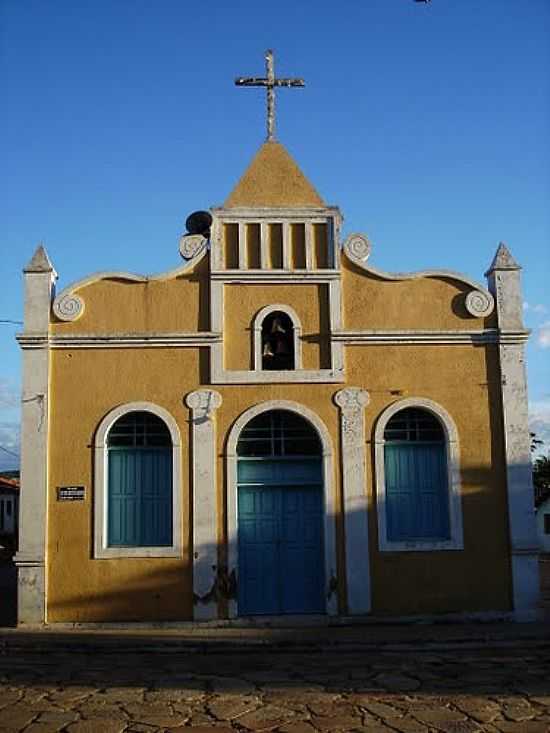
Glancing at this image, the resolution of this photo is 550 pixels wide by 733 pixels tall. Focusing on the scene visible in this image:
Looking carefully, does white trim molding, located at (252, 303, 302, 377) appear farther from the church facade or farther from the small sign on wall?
the small sign on wall

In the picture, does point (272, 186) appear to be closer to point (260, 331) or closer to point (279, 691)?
point (260, 331)

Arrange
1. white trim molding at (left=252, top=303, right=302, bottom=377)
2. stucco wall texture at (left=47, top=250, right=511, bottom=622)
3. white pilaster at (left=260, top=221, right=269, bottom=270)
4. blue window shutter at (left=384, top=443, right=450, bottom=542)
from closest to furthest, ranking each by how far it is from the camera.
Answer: stucco wall texture at (left=47, top=250, right=511, bottom=622) < blue window shutter at (left=384, top=443, right=450, bottom=542) < white trim molding at (left=252, top=303, right=302, bottom=377) < white pilaster at (left=260, top=221, right=269, bottom=270)

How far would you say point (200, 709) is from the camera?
817 centimetres

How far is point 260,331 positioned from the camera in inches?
535

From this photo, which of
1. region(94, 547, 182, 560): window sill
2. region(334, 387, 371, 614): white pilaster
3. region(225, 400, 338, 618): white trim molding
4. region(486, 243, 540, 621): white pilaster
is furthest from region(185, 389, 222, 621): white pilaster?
region(486, 243, 540, 621): white pilaster

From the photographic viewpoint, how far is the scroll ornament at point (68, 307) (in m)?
13.5

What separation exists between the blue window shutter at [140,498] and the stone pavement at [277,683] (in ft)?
5.07

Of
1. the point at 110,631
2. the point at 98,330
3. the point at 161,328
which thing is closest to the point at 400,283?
the point at 161,328

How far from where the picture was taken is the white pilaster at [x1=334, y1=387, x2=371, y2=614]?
12.8 m

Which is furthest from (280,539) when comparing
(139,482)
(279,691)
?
(279,691)

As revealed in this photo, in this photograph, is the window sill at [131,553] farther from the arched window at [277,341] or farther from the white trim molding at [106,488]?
the arched window at [277,341]

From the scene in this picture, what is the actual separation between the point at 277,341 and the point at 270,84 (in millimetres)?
4671

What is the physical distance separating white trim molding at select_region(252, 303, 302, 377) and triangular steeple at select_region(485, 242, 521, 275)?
3.31 m

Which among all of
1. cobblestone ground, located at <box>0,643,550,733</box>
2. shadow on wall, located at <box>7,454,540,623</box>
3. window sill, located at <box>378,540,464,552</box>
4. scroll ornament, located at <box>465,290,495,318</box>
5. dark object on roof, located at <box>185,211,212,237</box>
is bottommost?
cobblestone ground, located at <box>0,643,550,733</box>
